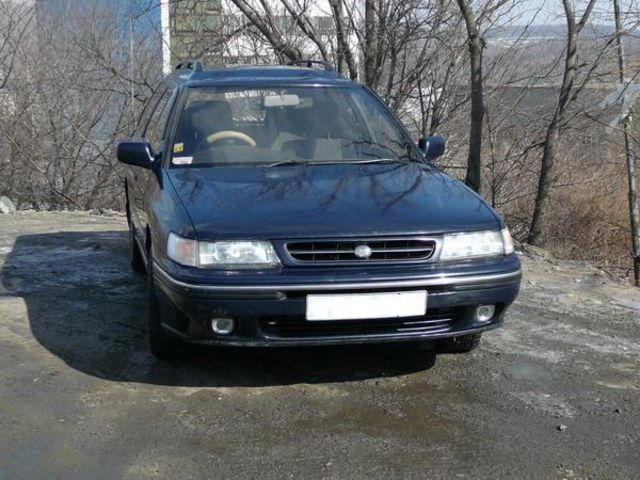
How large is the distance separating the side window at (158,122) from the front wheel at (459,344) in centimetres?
205

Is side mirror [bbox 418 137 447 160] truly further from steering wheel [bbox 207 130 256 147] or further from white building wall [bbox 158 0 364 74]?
white building wall [bbox 158 0 364 74]

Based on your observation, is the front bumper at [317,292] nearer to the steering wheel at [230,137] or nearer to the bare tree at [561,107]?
the steering wheel at [230,137]

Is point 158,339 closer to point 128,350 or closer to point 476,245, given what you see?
point 128,350

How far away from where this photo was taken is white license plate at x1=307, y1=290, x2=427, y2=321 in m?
3.38

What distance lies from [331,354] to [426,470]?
134 cm

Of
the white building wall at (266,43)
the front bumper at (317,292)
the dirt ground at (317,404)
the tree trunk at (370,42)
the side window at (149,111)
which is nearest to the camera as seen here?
the dirt ground at (317,404)

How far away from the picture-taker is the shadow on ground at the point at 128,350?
12.9ft

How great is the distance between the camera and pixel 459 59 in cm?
1116

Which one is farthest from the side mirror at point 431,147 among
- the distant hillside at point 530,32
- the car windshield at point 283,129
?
the distant hillside at point 530,32

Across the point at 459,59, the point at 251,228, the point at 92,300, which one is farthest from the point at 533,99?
the point at 251,228

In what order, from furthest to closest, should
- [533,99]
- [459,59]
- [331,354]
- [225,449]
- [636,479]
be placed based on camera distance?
[533,99] < [459,59] < [331,354] < [225,449] < [636,479]

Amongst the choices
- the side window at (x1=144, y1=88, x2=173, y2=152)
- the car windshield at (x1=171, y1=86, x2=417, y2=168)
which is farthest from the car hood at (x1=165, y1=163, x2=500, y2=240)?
the side window at (x1=144, y1=88, x2=173, y2=152)

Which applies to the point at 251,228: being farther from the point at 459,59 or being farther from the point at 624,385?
the point at 459,59

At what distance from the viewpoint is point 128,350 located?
14.1 feet
